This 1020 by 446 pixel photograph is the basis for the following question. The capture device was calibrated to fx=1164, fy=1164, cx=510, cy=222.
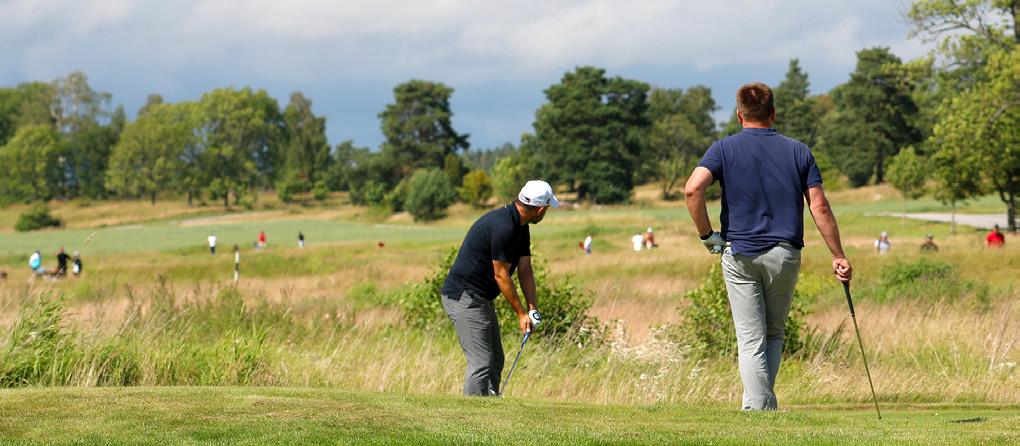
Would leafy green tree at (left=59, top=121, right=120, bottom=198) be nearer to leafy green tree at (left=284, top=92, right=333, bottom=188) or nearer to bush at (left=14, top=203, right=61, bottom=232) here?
leafy green tree at (left=284, top=92, right=333, bottom=188)

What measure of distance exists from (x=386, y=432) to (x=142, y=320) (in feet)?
24.3

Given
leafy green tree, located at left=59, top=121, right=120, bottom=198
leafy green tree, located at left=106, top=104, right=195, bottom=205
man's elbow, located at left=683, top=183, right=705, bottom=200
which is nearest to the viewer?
man's elbow, located at left=683, top=183, right=705, bottom=200

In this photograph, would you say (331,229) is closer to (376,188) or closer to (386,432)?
(376,188)

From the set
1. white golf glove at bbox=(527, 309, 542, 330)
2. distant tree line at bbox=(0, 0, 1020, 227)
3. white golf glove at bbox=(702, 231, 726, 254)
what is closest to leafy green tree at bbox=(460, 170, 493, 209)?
distant tree line at bbox=(0, 0, 1020, 227)

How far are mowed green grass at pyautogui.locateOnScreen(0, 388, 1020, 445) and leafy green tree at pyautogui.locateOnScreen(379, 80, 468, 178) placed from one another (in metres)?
127

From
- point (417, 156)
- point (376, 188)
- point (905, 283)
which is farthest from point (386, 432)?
point (417, 156)

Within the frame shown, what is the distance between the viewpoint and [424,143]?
137500 millimetres

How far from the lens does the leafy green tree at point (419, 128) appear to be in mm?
136000

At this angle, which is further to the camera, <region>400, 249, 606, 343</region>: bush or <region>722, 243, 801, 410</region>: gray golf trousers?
<region>400, 249, 606, 343</region>: bush

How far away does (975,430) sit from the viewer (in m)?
6.98

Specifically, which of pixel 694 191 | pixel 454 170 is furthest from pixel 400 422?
pixel 454 170

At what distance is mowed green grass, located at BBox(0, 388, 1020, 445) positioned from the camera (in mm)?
6453

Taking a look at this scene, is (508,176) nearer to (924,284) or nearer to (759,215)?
(924,284)

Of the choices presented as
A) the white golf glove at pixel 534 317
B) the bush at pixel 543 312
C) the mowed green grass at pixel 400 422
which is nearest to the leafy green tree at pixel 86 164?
the bush at pixel 543 312
